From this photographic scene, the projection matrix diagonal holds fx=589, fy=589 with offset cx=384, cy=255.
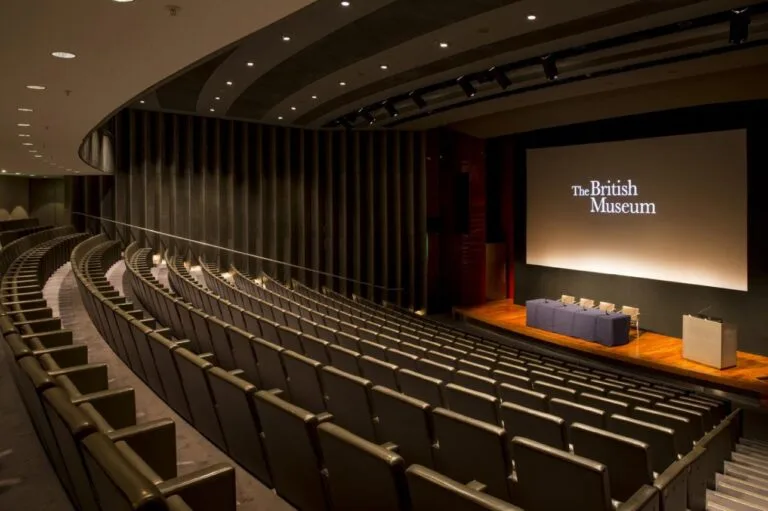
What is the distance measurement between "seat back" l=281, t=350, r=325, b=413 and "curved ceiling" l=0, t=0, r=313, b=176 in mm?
1616

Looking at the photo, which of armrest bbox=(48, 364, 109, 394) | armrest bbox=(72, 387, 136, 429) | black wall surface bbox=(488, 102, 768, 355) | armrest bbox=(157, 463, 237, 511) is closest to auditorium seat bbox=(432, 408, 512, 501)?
armrest bbox=(157, 463, 237, 511)

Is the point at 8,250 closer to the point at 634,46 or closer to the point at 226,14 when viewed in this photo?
the point at 226,14

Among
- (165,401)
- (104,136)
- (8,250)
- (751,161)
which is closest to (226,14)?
(165,401)

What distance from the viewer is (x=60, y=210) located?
17141mm

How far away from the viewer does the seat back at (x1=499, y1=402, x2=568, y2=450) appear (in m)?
2.66

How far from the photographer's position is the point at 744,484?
3.18 metres

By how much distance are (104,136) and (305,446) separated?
11.3m

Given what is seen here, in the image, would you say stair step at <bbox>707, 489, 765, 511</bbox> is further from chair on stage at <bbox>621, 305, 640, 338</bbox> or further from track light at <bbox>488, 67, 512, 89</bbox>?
chair on stage at <bbox>621, 305, 640, 338</bbox>

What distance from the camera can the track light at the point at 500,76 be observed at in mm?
7926

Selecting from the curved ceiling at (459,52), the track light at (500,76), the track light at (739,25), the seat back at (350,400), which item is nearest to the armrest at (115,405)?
the seat back at (350,400)

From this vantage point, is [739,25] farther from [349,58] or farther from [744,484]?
[744,484]

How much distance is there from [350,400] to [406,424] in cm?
35

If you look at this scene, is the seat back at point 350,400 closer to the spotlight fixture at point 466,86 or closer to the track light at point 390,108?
the spotlight fixture at point 466,86

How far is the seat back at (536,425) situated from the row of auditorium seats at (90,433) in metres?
1.68
